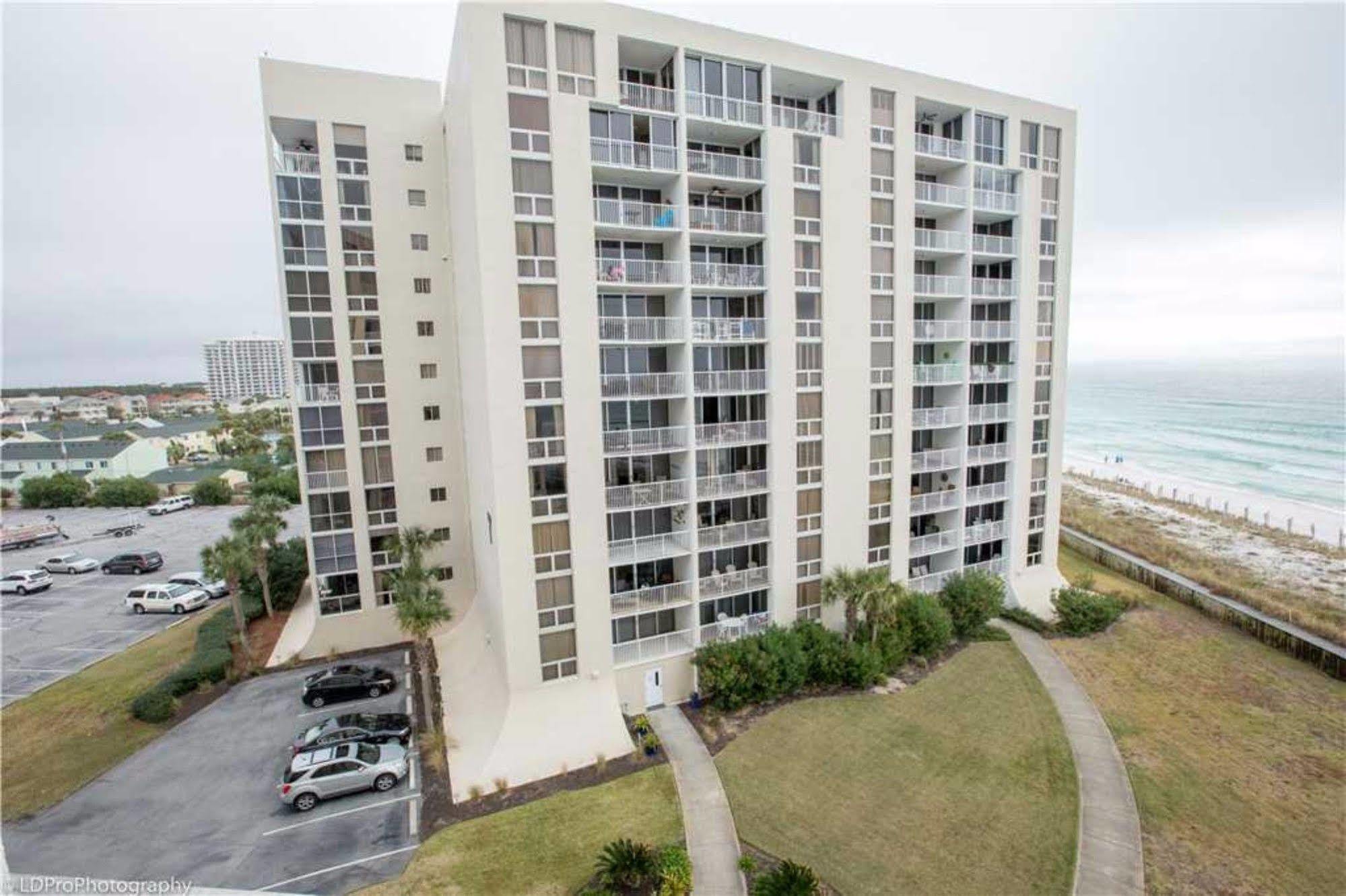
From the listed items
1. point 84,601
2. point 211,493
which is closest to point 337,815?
point 84,601

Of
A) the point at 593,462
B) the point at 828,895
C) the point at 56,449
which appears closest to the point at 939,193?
the point at 593,462

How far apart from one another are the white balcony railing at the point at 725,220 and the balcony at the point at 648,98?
3393 millimetres

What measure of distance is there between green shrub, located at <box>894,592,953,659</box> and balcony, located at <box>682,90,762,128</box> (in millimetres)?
19595

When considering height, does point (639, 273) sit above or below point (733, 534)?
above

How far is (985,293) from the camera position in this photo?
26781 millimetres

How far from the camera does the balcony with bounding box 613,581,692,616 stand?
21.6m

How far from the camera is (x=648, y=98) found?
20.3 m

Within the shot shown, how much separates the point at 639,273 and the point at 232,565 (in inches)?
841

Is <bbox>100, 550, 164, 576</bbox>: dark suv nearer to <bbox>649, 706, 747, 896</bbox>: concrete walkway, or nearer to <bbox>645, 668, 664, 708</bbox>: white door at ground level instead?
<bbox>645, 668, 664, 708</bbox>: white door at ground level

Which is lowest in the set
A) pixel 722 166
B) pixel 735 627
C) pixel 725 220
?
pixel 735 627

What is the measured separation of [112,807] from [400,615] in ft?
31.0

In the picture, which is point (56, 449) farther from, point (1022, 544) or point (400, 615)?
point (1022, 544)

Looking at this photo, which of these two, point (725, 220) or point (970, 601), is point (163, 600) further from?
point (970, 601)

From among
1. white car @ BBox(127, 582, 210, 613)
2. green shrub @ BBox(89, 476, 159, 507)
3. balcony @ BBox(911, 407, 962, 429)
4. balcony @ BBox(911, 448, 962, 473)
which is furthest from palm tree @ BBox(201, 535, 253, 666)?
green shrub @ BBox(89, 476, 159, 507)
